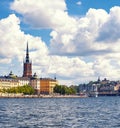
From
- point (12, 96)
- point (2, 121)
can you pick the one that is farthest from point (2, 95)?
point (2, 121)

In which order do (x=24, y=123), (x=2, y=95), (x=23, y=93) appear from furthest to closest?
1. (x=23, y=93)
2. (x=2, y=95)
3. (x=24, y=123)

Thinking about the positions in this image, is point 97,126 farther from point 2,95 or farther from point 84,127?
point 2,95

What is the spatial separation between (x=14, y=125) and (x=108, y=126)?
860 cm

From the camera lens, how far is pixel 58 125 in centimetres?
4031

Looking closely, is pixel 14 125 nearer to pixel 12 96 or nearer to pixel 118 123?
pixel 118 123

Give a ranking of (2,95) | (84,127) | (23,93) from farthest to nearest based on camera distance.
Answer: (23,93)
(2,95)
(84,127)

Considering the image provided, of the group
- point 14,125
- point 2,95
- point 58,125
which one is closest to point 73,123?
point 58,125

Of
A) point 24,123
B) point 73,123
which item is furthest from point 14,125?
point 73,123

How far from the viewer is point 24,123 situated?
41906mm

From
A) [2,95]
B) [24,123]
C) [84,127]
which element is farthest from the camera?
[2,95]

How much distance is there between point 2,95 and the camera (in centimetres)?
17925

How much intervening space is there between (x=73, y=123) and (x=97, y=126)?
3.14 meters

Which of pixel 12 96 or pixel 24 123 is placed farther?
pixel 12 96

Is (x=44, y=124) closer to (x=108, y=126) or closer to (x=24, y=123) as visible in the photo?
(x=24, y=123)
